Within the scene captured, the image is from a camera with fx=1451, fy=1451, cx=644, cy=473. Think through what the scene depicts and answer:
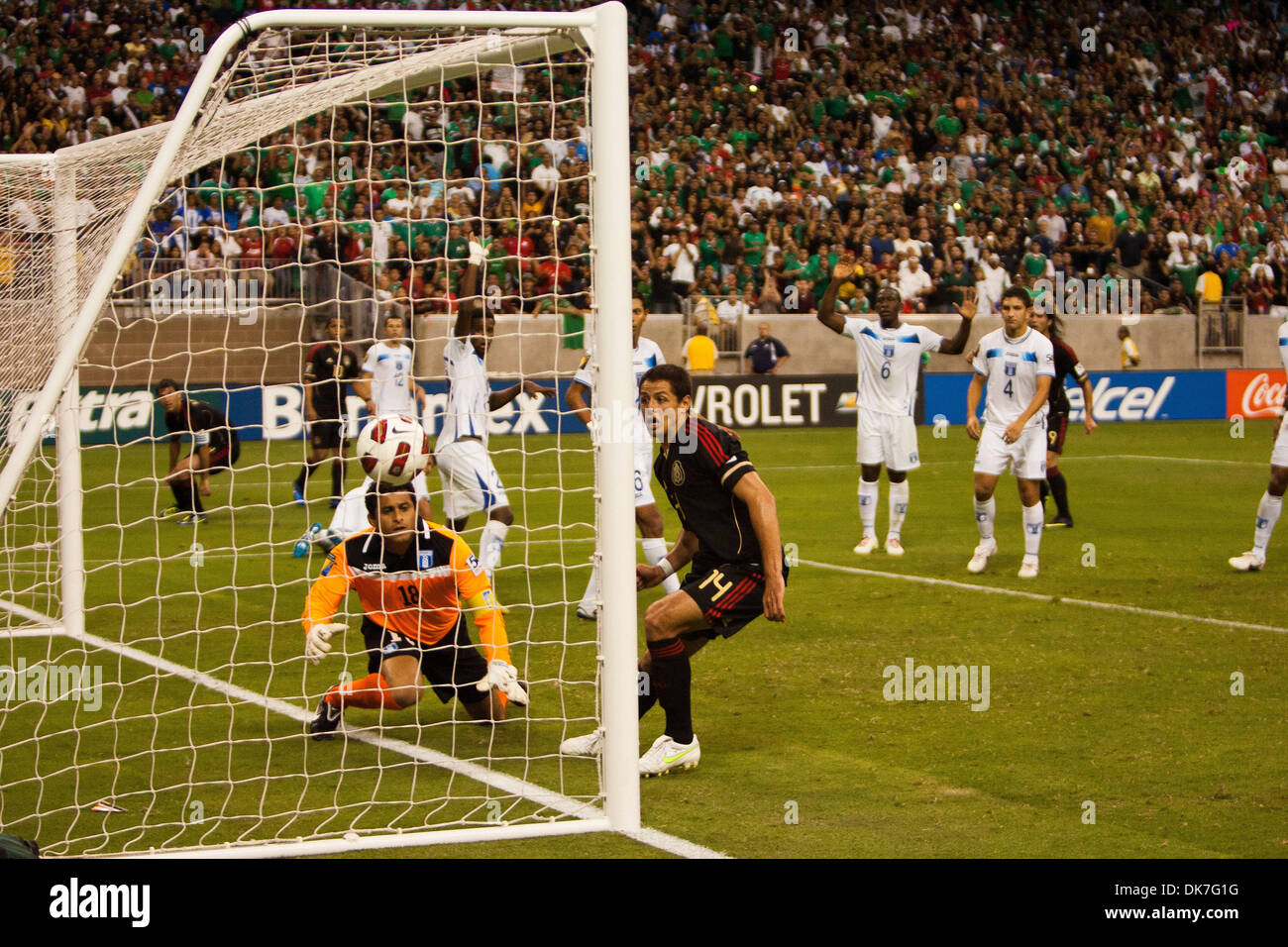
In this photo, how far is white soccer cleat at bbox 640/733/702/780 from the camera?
6.09 metres

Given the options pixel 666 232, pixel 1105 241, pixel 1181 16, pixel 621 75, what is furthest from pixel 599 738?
pixel 1181 16

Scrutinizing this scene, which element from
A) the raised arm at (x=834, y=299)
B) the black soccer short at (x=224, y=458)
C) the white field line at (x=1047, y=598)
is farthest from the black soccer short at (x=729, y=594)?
the white field line at (x=1047, y=598)

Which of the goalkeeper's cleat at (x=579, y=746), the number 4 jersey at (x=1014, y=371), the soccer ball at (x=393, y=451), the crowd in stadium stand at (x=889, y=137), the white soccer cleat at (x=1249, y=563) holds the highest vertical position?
the crowd in stadium stand at (x=889, y=137)

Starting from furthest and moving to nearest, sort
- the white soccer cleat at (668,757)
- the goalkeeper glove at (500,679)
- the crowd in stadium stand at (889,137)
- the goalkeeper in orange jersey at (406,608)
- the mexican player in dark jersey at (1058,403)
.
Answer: the crowd in stadium stand at (889,137), the mexican player in dark jersey at (1058,403), the goalkeeper in orange jersey at (406,608), the white soccer cleat at (668,757), the goalkeeper glove at (500,679)

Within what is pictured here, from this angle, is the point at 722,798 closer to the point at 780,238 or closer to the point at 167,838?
the point at 167,838

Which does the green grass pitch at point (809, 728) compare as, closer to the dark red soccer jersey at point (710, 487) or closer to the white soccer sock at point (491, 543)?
the white soccer sock at point (491, 543)

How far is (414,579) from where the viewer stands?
22.0ft

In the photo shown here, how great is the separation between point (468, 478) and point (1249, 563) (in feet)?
20.0

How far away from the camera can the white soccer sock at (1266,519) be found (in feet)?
36.6

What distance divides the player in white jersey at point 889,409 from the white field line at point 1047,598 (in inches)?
34.4

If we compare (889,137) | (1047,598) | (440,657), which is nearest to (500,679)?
(440,657)

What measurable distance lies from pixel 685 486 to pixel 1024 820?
2006mm

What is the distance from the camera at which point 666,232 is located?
26.1 metres

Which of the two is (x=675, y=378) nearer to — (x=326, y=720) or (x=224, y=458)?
(x=326, y=720)
